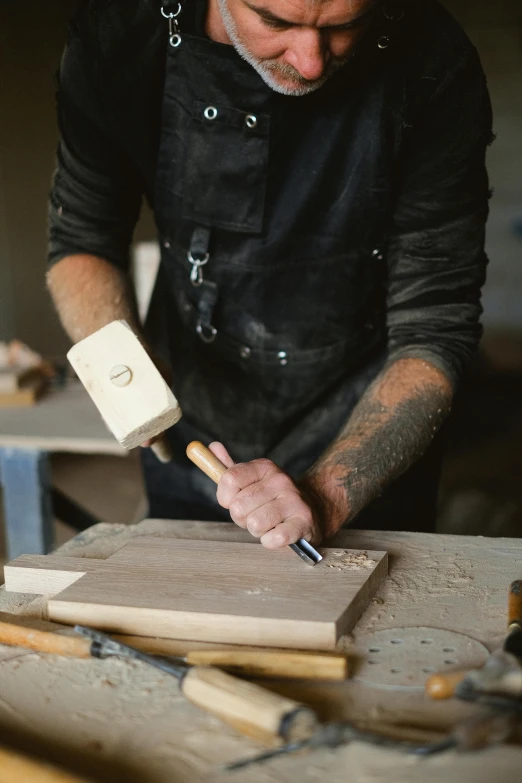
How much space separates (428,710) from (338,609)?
0.22 metres

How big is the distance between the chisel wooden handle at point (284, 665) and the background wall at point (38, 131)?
588 cm

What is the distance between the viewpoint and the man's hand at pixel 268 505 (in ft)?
4.99

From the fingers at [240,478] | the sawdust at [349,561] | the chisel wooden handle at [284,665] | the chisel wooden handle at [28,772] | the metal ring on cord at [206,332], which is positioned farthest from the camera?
the metal ring on cord at [206,332]

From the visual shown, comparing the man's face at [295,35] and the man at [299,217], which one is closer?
the man's face at [295,35]

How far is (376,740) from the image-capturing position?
972 mm

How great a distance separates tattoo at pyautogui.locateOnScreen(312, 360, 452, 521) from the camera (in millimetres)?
1786

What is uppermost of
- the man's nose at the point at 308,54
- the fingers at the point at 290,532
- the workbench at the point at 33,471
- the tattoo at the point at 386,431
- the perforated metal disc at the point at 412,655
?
the man's nose at the point at 308,54

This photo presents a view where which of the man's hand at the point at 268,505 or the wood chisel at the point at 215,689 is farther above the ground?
the man's hand at the point at 268,505

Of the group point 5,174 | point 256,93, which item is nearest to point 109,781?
point 256,93

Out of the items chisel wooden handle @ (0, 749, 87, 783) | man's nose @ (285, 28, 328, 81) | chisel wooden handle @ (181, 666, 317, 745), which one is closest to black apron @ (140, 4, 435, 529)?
man's nose @ (285, 28, 328, 81)

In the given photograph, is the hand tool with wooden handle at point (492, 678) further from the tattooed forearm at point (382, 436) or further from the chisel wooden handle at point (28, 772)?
the tattooed forearm at point (382, 436)

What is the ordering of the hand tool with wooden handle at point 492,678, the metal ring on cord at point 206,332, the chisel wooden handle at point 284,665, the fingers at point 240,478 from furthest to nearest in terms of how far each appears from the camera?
the metal ring on cord at point 206,332 < the fingers at point 240,478 < the chisel wooden handle at point 284,665 < the hand tool with wooden handle at point 492,678

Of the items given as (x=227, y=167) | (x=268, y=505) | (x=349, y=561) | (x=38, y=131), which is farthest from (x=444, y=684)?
(x=38, y=131)

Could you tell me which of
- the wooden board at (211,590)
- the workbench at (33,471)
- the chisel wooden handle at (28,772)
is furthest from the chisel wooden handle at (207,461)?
the workbench at (33,471)
